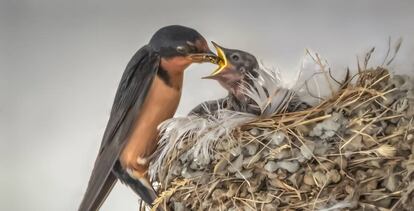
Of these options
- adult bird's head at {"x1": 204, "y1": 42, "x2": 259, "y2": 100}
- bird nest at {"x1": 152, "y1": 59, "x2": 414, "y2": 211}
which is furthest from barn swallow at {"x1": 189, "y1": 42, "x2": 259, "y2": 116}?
bird nest at {"x1": 152, "y1": 59, "x2": 414, "y2": 211}

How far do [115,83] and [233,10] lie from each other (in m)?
0.40

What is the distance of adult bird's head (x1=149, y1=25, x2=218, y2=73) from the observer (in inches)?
58.6

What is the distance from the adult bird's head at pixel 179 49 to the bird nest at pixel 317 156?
218 mm

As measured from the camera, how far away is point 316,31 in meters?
1.65

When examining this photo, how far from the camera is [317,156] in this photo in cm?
118

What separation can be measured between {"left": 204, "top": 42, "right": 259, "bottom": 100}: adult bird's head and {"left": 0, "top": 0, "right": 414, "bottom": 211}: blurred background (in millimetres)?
190

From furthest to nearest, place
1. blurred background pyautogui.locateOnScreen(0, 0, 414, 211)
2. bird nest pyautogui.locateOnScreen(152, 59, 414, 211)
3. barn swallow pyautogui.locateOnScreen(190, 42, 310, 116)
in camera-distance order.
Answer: blurred background pyautogui.locateOnScreen(0, 0, 414, 211) → barn swallow pyautogui.locateOnScreen(190, 42, 310, 116) → bird nest pyautogui.locateOnScreen(152, 59, 414, 211)

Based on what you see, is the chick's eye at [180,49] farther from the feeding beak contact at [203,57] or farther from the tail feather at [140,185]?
the tail feather at [140,185]

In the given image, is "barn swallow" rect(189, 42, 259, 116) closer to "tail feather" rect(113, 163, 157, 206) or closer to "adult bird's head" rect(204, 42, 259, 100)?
"adult bird's head" rect(204, 42, 259, 100)

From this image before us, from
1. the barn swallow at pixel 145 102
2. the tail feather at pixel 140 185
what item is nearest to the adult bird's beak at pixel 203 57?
the barn swallow at pixel 145 102

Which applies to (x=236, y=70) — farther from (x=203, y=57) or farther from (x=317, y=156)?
(x=317, y=156)

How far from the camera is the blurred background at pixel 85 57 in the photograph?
65.6 inches

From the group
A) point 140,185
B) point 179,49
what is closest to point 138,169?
point 140,185

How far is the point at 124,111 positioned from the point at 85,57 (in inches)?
17.0
